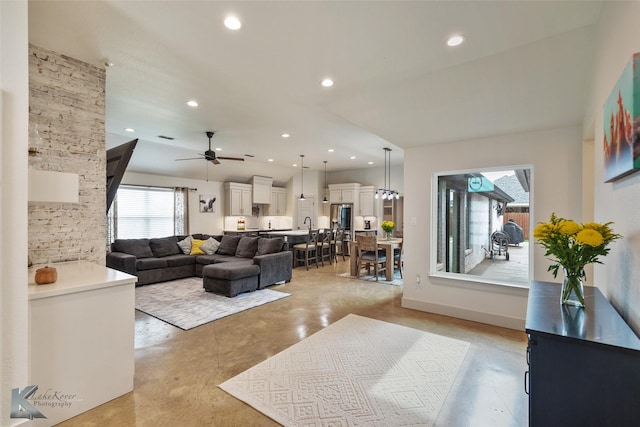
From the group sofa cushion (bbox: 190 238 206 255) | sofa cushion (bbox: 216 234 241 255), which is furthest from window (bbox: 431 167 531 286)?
sofa cushion (bbox: 190 238 206 255)

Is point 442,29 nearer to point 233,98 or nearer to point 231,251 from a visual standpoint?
point 233,98

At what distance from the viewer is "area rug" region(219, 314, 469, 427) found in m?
1.99

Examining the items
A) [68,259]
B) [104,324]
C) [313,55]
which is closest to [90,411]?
[104,324]

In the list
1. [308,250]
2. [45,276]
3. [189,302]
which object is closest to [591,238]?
[45,276]

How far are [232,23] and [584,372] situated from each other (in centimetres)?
267

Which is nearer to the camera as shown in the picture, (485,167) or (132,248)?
(485,167)

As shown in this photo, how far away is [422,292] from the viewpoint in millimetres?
4211

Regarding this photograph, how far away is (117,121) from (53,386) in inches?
161

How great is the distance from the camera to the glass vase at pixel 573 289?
58.4 inches

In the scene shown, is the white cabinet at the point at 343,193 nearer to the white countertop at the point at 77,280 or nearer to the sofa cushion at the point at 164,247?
the sofa cushion at the point at 164,247

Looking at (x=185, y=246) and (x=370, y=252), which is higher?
(x=185, y=246)

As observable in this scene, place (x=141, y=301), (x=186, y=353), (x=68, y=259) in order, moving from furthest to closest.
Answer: (x=141, y=301) < (x=186, y=353) < (x=68, y=259)

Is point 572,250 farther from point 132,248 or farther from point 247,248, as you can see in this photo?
point 132,248

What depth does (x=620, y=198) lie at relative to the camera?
1.38 metres
